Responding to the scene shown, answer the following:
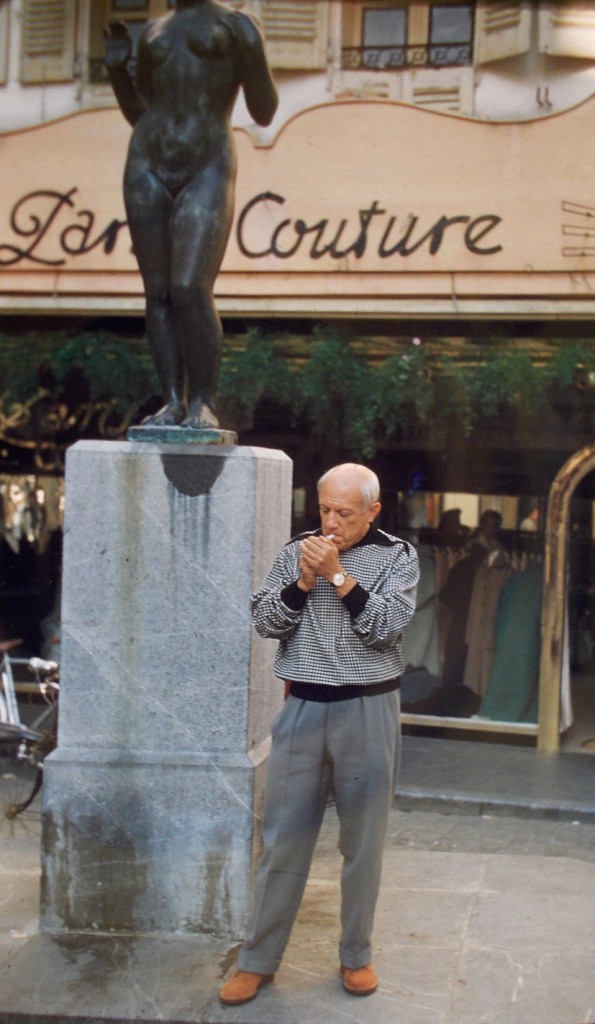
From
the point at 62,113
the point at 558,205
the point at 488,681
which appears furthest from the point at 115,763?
the point at 62,113

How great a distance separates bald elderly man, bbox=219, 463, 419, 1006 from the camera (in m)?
3.77

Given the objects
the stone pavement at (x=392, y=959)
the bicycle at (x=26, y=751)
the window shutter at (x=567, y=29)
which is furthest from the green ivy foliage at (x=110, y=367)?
the stone pavement at (x=392, y=959)

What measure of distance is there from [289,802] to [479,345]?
5800 millimetres

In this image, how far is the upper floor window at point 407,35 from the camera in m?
9.39

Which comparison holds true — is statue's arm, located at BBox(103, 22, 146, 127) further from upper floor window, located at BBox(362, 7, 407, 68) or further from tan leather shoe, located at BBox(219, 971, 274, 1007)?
upper floor window, located at BBox(362, 7, 407, 68)

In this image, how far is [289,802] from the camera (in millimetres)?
3842

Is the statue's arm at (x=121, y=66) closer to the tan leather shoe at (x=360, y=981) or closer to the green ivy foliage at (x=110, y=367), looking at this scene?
the tan leather shoe at (x=360, y=981)

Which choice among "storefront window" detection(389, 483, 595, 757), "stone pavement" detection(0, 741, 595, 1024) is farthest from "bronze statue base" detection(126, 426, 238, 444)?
"storefront window" detection(389, 483, 595, 757)

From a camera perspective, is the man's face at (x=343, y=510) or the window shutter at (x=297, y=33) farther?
the window shutter at (x=297, y=33)

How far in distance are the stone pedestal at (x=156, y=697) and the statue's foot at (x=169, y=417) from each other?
0.77ft

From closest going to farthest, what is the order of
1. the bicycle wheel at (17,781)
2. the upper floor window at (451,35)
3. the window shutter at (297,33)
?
the bicycle wheel at (17,781), the upper floor window at (451,35), the window shutter at (297,33)

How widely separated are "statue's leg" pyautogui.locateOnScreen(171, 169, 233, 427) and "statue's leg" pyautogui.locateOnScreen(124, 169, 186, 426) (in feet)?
0.19

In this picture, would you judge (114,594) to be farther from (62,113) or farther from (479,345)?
(62,113)

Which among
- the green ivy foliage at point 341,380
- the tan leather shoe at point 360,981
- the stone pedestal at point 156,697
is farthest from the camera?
the green ivy foliage at point 341,380
